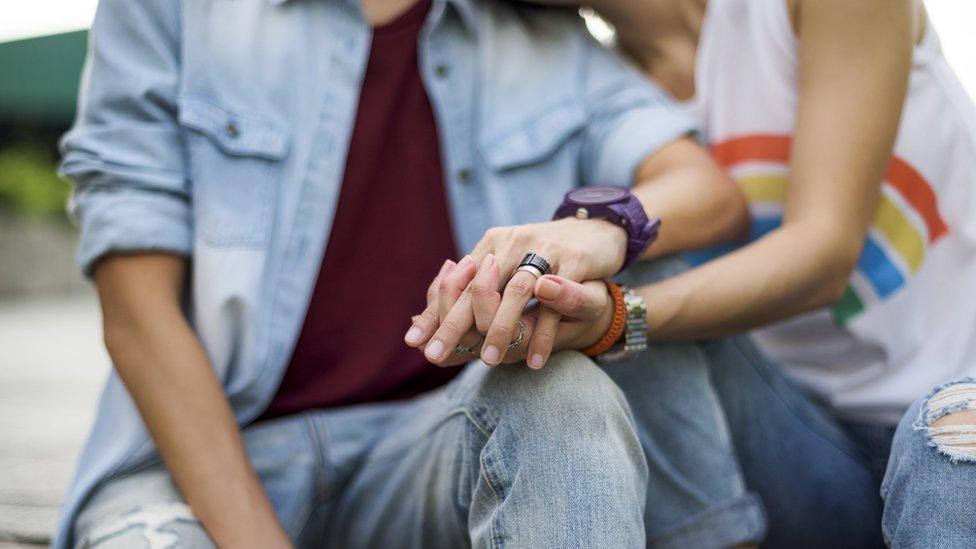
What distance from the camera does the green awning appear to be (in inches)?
422

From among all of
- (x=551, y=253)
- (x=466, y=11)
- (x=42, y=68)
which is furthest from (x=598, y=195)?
(x=42, y=68)

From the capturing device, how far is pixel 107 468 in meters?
1.51

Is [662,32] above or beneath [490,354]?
above

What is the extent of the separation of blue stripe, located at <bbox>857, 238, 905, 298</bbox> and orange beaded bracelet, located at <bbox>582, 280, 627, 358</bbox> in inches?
25.7

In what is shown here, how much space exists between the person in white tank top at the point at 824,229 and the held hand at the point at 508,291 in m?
0.17

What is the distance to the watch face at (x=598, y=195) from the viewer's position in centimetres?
144

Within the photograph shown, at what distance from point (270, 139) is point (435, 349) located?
637mm

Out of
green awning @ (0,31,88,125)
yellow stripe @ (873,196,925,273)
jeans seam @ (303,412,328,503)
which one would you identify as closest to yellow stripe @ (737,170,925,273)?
yellow stripe @ (873,196,925,273)

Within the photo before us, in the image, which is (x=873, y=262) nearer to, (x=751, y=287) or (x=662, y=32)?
(x=751, y=287)

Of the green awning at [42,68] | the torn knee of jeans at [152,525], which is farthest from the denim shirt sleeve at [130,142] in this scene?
the green awning at [42,68]

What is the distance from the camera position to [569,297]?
4.04ft

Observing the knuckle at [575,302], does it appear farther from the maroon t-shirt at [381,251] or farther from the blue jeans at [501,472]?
the maroon t-shirt at [381,251]

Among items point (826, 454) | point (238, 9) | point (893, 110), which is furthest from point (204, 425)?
point (893, 110)

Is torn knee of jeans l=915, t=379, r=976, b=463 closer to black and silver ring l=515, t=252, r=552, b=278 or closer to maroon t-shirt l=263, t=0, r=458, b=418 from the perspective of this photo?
black and silver ring l=515, t=252, r=552, b=278
